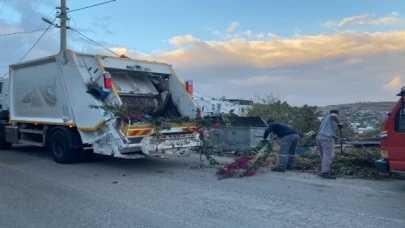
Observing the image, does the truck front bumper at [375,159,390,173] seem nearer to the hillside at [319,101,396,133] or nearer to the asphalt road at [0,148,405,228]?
the asphalt road at [0,148,405,228]

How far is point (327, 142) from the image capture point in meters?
8.77

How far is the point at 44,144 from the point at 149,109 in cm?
322

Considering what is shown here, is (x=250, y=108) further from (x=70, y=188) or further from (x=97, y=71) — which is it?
(x=70, y=188)

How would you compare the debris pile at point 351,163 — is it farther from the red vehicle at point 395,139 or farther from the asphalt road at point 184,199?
the red vehicle at point 395,139

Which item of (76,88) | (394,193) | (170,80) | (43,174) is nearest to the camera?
(394,193)

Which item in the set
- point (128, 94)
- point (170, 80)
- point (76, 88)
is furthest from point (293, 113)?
point (76, 88)

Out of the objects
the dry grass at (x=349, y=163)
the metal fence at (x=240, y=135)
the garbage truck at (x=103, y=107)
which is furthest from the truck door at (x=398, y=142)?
the metal fence at (x=240, y=135)

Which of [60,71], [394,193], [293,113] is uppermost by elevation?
→ [60,71]

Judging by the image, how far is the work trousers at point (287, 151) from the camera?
9.50 meters

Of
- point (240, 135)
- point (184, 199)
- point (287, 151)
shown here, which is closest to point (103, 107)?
point (184, 199)

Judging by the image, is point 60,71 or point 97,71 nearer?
point 97,71

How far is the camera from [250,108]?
1794 cm

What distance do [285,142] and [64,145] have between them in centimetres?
536

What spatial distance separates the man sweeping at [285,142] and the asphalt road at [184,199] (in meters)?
0.53
